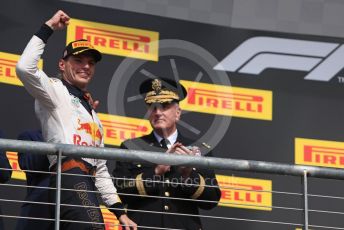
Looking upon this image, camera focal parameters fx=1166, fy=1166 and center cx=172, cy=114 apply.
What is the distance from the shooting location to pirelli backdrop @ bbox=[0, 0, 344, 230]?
7.05 meters

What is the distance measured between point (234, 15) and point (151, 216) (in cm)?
205

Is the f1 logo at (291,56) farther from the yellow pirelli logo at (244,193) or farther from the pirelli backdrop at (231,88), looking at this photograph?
the yellow pirelli logo at (244,193)

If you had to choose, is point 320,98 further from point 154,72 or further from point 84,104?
point 84,104

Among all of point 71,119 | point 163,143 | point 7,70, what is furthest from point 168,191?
point 7,70

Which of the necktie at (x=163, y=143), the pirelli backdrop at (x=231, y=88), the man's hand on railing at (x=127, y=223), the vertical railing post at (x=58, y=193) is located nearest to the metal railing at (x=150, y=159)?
the vertical railing post at (x=58, y=193)

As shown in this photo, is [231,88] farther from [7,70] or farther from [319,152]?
[7,70]

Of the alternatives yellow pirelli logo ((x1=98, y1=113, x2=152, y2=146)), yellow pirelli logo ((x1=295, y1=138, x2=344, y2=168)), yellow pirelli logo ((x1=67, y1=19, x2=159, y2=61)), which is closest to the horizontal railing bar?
yellow pirelli logo ((x1=98, y1=113, x2=152, y2=146))

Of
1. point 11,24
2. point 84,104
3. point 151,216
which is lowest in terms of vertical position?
point 151,216

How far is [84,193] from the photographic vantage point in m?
5.34

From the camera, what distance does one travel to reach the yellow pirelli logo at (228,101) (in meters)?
7.22

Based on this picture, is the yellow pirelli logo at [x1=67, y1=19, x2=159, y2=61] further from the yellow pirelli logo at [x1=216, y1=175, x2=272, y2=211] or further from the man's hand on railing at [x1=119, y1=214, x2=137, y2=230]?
the man's hand on railing at [x1=119, y1=214, x2=137, y2=230]

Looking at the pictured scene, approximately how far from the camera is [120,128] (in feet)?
23.1

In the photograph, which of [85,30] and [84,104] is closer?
[84,104]

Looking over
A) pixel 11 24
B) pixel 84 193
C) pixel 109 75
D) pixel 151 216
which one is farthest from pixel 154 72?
pixel 84 193
